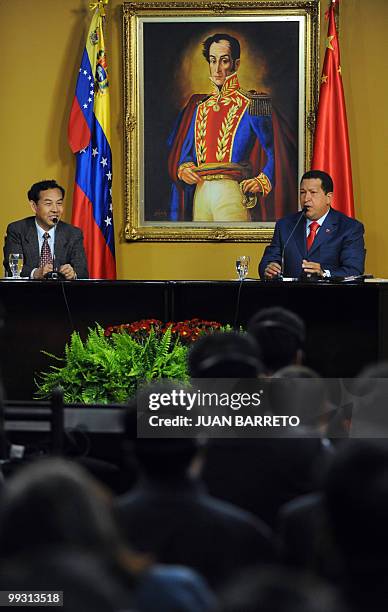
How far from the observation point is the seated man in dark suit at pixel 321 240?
16.6 feet

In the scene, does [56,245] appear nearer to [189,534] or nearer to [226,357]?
[226,357]

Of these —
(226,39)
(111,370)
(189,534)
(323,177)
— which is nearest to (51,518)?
(189,534)

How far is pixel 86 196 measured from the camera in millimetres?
6887

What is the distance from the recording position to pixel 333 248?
5.13 meters

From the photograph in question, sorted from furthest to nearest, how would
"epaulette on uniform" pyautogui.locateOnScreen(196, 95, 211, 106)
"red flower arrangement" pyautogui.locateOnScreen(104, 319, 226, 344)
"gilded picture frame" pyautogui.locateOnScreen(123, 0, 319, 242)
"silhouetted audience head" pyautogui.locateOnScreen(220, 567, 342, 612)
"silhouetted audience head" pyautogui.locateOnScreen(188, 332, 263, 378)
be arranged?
"epaulette on uniform" pyautogui.locateOnScreen(196, 95, 211, 106) → "gilded picture frame" pyautogui.locateOnScreen(123, 0, 319, 242) → "red flower arrangement" pyautogui.locateOnScreen(104, 319, 226, 344) → "silhouetted audience head" pyautogui.locateOnScreen(188, 332, 263, 378) → "silhouetted audience head" pyautogui.locateOnScreen(220, 567, 342, 612)

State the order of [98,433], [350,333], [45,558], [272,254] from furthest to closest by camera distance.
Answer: [272,254], [350,333], [98,433], [45,558]

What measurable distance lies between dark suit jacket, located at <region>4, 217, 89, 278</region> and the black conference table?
465mm

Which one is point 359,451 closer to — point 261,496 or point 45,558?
point 45,558

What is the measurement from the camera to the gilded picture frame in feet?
23.1

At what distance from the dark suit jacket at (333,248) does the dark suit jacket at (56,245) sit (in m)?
1.10

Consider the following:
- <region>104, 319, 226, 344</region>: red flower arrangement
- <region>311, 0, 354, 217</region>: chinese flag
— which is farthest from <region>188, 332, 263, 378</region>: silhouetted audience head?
<region>311, 0, 354, 217</region>: chinese flag

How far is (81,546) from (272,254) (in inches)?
190

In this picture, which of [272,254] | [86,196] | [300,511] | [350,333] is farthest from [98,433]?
[86,196]

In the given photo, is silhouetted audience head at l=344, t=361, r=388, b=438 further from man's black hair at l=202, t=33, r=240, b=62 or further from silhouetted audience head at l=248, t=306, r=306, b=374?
man's black hair at l=202, t=33, r=240, b=62
